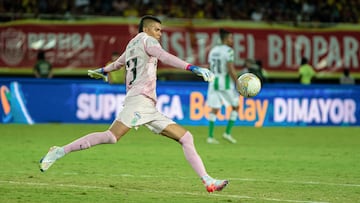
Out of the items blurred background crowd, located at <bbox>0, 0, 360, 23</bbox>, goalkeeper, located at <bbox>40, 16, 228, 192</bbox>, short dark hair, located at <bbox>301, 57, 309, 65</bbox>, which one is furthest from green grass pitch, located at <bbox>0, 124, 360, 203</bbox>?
blurred background crowd, located at <bbox>0, 0, 360, 23</bbox>

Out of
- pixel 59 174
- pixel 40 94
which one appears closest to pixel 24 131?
pixel 40 94

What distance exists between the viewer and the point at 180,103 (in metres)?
24.7

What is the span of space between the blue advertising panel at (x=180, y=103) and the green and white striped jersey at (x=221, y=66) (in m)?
5.04

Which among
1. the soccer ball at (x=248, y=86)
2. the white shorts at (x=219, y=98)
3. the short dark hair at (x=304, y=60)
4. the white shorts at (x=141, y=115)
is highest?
the soccer ball at (x=248, y=86)

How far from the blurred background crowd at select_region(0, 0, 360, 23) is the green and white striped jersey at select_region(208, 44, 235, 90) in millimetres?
9310

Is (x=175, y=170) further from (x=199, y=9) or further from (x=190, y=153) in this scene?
(x=199, y=9)

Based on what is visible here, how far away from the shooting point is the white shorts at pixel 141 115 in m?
10.7

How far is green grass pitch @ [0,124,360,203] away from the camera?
10.7 meters

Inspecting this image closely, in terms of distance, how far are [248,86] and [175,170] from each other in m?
2.87

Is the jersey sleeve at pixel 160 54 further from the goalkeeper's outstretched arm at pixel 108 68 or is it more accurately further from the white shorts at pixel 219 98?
the white shorts at pixel 219 98

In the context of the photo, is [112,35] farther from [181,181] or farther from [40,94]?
[181,181]

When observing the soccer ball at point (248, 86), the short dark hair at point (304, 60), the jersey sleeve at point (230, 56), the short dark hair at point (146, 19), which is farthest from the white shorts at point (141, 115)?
the short dark hair at point (304, 60)

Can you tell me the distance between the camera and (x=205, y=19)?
1135 inches

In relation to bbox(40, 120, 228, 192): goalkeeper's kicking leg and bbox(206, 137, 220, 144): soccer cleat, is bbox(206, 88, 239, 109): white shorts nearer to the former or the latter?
bbox(206, 137, 220, 144): soccer cleat
